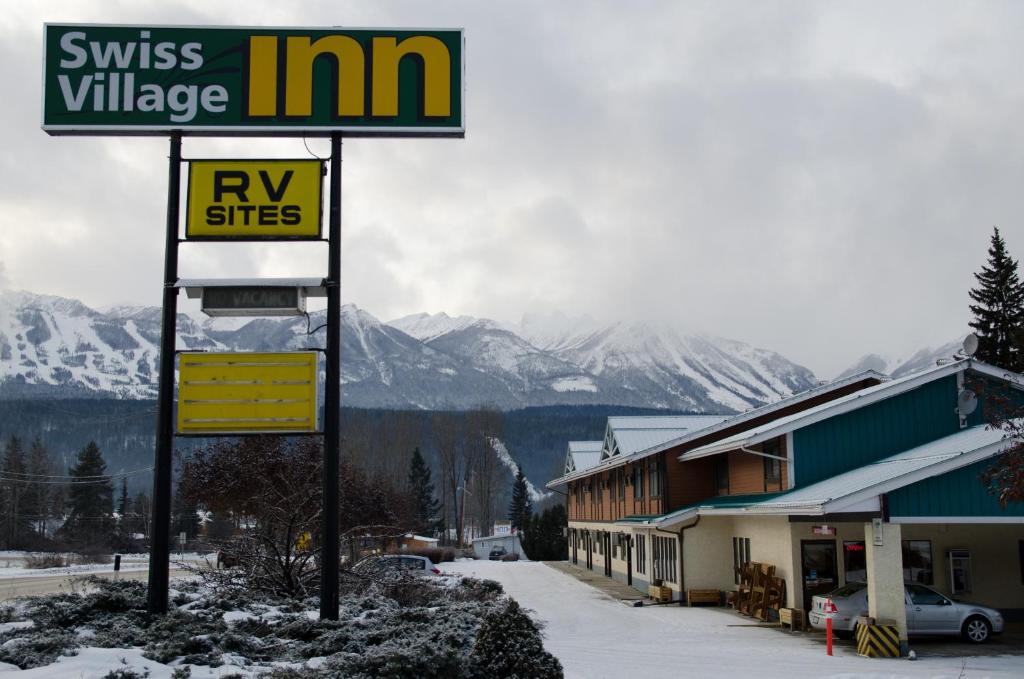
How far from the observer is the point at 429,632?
12680 millimetres

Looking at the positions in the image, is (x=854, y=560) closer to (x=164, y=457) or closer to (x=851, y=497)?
(x=851, y=497)

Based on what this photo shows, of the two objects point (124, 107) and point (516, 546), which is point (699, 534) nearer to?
point (124, 107)

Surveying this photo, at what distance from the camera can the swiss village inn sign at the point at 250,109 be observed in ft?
48.2

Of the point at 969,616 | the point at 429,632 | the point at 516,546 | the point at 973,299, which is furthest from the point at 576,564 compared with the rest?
the point at 429,632

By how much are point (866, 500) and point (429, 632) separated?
36.6 feet

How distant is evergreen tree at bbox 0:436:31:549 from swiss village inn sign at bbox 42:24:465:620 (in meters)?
73.2

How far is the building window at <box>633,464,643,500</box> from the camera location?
3784 cm

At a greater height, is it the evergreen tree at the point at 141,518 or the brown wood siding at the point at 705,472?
the brown wood siding at the point at 705,472

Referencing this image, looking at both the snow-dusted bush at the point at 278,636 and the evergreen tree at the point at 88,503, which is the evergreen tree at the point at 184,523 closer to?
the evergreen tree at the point at 88,503

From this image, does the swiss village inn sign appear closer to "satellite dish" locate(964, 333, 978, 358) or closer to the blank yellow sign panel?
the blank yellow sign panel

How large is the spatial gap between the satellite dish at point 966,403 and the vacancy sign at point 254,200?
18501 millimetres

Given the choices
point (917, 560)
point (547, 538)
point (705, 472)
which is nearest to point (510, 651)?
point (917, 560)

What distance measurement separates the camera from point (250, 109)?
15281 millimetres

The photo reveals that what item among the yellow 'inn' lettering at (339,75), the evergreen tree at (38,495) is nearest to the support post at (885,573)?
the yellow 'inn' lettering at (339,75)
